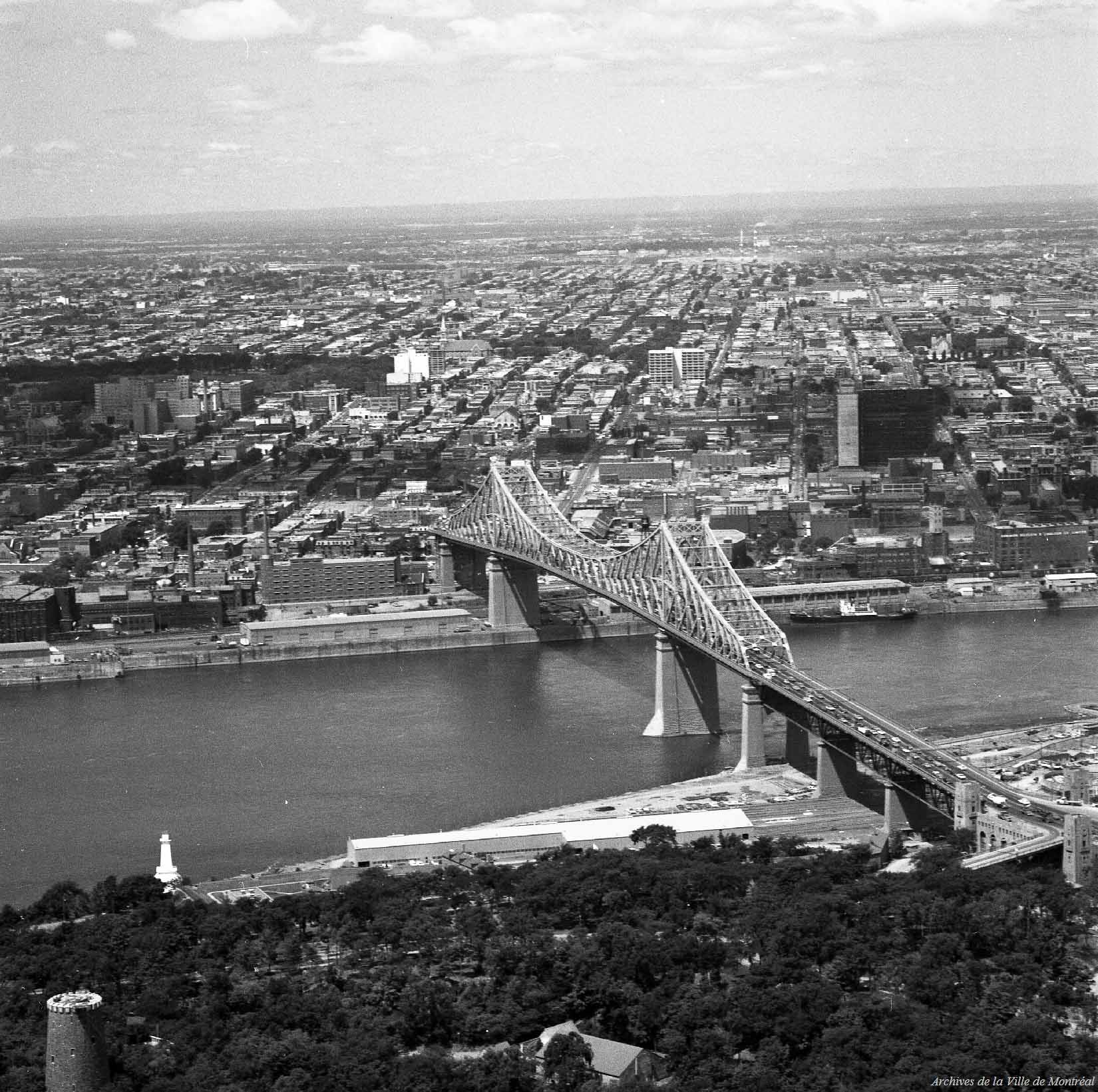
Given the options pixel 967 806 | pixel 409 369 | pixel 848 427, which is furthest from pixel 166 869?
pixel 409 369

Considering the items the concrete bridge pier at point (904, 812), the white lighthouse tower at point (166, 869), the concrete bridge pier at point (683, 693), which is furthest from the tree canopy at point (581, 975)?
the concrete bridge pier at point (683, 693)

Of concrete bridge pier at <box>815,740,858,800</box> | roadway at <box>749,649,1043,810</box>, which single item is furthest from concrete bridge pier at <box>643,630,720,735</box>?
concrete bridge pier at <box>815,740,858,800</box>

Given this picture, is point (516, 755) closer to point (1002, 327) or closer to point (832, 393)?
point (832, 393)

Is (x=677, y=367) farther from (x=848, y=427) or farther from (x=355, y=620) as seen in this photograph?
(x=355, y=620)

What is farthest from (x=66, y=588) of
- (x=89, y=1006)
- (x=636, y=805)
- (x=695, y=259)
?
(x=695, y=259)

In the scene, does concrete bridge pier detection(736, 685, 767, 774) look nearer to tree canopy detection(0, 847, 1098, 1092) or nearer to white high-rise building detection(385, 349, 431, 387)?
tree canopy detection(0, 847, 1098, 1092)

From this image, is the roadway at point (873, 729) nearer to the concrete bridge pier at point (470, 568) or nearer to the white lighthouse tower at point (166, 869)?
the white lighthouse tower at point (166, 869)
